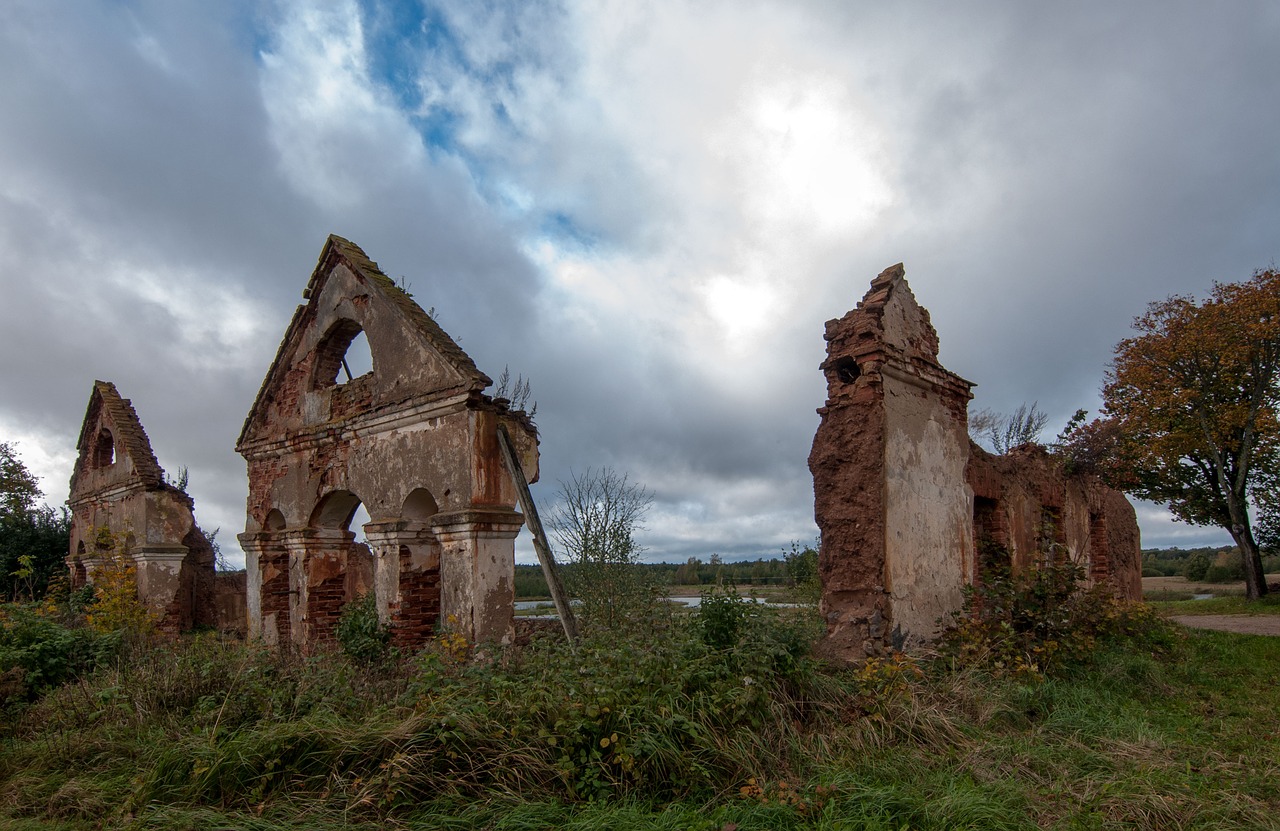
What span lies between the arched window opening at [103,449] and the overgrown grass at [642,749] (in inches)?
523

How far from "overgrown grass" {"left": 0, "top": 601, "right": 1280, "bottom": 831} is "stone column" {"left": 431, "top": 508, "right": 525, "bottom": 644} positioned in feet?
6.05

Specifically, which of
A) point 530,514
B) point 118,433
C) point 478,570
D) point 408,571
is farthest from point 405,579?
point 118,433

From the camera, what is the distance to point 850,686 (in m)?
6.64

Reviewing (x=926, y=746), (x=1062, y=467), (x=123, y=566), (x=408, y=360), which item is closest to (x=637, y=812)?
(x=926, y=746)

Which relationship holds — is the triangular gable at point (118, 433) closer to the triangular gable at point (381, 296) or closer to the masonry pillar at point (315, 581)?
the triangular gable at point (381, 296)

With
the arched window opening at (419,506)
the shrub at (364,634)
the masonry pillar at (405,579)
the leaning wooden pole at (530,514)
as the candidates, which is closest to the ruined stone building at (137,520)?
the shrub at (364,634)

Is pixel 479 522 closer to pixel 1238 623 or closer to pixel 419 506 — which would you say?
pixel 419 506

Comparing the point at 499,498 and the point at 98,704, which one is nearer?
the point at 98,704

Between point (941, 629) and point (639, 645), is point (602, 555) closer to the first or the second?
point (941, 629)

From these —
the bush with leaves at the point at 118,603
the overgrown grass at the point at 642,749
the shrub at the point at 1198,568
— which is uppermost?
the bush with leaves at the point at 118,603

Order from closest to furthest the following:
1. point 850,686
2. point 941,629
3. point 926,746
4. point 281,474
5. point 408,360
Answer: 1. point 926,746
2. point 850,686
3. point 941,629
4. point 408,360
5. point 281,474

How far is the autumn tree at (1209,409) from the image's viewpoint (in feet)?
66.1

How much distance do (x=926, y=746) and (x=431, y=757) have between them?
337cm

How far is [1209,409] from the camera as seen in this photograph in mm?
20844
